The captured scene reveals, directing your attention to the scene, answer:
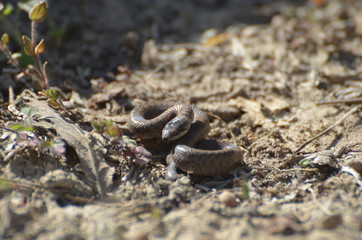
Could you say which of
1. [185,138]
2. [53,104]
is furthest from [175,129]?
[53,104]

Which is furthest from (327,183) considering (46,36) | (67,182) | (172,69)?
(46,36)

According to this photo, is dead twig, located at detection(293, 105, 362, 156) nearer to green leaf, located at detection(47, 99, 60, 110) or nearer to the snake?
the snake

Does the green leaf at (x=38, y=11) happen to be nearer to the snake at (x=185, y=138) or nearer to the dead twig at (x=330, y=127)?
the snake at (x=185, y=138)

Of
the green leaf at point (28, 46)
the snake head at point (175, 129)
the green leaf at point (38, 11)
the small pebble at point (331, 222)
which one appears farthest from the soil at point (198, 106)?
the green leaf at point (38, 11)

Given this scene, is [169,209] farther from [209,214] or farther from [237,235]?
[237,235]

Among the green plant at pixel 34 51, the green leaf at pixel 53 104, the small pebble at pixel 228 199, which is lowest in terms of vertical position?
the small pebble at pixel 228 199

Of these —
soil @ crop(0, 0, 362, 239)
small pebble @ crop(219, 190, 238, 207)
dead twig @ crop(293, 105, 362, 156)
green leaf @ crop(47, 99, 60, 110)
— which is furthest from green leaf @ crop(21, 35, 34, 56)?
dead twig @ crop(293, 105, 362, 156)
